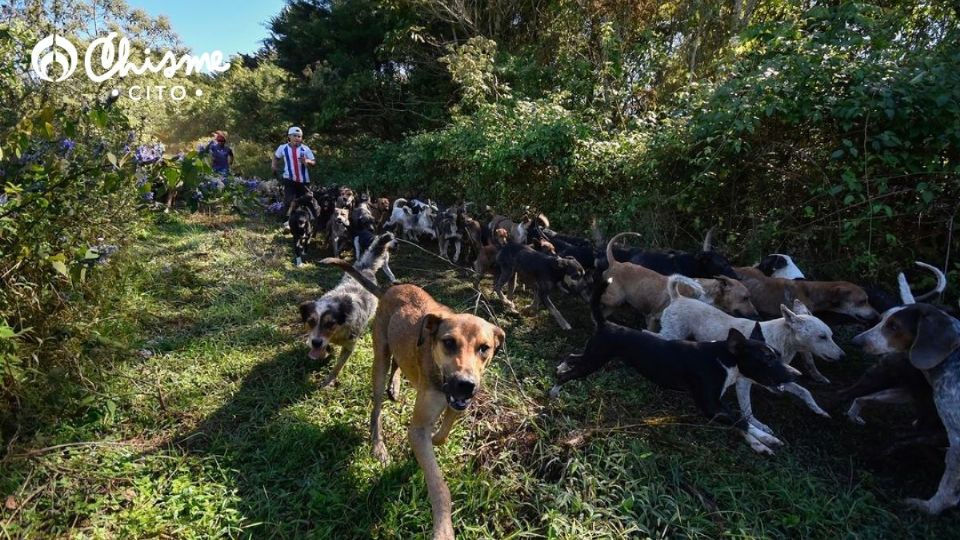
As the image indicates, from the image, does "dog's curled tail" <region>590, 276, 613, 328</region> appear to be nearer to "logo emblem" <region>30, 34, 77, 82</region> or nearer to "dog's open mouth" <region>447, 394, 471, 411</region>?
"dog's open mouth" <region>447, 394, 471, 411</region>

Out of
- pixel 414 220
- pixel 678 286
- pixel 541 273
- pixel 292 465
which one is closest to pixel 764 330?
pixel 678 286

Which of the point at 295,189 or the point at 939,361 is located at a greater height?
the point at 295,189

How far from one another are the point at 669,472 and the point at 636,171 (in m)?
5.33

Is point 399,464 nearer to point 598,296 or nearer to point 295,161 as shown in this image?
point 598,296

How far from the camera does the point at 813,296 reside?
519 cm

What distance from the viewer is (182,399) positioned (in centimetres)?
422

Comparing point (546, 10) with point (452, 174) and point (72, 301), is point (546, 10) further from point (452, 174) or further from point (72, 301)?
point (72, 301)

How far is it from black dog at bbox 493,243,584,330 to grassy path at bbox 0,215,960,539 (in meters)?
1.60

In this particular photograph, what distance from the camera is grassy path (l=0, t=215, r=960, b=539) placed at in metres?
3.11

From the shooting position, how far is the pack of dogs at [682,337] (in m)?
3.18

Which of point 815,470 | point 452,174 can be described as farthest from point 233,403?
point 452,174

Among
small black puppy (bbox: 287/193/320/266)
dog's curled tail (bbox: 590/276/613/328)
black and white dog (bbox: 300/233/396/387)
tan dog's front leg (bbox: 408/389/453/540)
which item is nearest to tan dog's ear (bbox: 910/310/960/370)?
dog's curled tail (bbox: 590/276/613/328)

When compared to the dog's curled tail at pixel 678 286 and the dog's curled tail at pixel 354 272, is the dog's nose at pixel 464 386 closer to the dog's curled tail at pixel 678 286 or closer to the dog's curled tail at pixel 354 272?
the dog's curled tail at pixel 354 272

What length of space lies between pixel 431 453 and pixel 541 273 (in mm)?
3855
